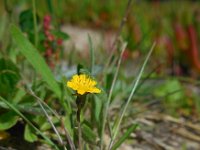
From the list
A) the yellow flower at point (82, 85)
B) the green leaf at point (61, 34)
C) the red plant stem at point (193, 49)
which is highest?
the green leaf at point (61, 34)

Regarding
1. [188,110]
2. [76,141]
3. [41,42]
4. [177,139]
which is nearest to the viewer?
[76,141]

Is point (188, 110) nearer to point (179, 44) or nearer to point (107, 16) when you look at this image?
point (179, 44)

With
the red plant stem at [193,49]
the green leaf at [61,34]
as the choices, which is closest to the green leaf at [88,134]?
the green leaf at [61,34]

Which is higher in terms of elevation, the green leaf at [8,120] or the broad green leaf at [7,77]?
the broad green leaf at [7,77]

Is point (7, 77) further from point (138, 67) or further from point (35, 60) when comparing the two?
point (138, 67)

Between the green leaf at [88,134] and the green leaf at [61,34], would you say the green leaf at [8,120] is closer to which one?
the green leaf at [88,134]

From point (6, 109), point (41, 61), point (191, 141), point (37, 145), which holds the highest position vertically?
point (41, 61)

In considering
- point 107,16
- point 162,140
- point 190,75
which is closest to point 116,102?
point 162,140
